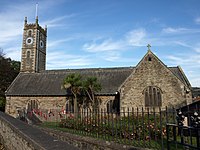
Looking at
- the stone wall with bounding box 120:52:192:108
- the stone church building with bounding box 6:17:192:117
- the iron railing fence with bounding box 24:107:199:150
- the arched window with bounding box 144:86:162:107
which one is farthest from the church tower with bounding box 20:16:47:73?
the iron railing fence with bounding box 24:107:199:150

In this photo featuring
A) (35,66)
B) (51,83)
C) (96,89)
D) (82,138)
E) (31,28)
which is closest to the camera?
(82,138)

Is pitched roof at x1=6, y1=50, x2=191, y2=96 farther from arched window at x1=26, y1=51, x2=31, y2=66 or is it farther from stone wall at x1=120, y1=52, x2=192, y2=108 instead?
arched window at x1=26, y1=51, x2=31, y2=66

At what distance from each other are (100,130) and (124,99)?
10384 mm

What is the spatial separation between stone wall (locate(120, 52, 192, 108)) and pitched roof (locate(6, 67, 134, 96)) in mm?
5606

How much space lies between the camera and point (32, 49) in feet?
136

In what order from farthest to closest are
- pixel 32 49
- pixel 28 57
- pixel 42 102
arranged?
1. pixel 32 49
2. pixel 28 57
3. pixel 42 102

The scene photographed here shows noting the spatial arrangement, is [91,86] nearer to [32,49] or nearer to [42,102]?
[42,102]

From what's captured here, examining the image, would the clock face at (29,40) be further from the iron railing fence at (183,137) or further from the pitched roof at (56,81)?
the iron railing fence at (183,137)

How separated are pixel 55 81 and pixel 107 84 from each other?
8457 millimetres

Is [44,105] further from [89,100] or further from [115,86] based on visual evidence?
[115,86]

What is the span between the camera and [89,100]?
1032 inches

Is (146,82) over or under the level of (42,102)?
over

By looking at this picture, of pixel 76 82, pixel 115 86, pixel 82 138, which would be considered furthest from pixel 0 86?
pixel 82 138

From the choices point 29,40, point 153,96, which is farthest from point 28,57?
point 153,96
